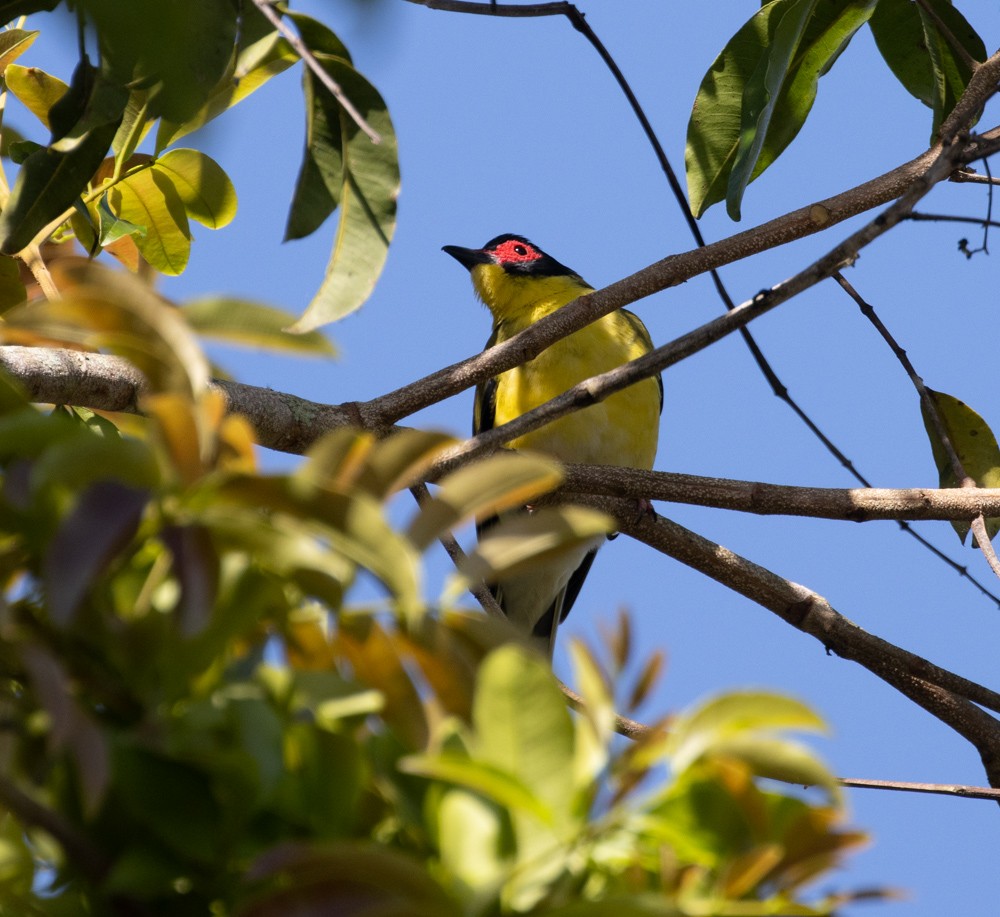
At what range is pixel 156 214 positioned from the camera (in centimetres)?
255

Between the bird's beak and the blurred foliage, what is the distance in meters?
5.10

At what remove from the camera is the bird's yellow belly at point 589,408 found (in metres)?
4.73

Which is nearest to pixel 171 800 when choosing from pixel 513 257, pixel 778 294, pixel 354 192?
pixel 354 192

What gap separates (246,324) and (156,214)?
1811mm

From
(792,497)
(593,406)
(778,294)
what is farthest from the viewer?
(593,406)

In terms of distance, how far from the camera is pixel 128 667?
787 millimetres

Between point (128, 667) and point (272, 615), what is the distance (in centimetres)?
10

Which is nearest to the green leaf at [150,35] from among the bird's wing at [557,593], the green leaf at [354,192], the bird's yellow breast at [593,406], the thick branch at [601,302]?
the green leaf at [354,192]

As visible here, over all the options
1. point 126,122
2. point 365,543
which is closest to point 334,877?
point 365,543

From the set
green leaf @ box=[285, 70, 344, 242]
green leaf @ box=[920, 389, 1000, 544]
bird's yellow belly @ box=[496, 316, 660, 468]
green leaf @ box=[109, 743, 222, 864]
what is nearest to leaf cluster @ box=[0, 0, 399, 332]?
green leaf @ box=[285, 70, 344, 242]

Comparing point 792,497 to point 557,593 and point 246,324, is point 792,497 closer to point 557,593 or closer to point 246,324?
point 246,324

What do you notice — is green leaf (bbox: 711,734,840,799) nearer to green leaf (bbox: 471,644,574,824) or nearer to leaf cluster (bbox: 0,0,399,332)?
green leaf (bbox: 471,644,574,824)

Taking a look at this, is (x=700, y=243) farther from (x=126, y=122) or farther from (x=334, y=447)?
(x=334, y=447)

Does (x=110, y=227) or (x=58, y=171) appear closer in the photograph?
(x=58, y=171)
